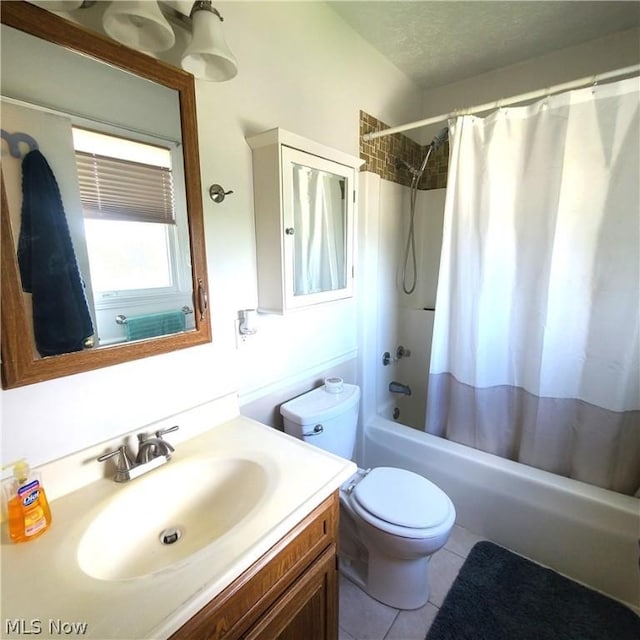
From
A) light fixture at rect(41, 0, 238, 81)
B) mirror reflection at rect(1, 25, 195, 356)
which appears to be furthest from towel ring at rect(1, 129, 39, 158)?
light fixture at rect(41, 0, 238, 81)

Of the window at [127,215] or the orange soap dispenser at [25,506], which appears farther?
the window at [127,215]

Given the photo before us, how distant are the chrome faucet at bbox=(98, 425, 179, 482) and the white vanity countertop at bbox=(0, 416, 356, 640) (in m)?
0.02

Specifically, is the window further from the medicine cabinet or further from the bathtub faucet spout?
the bathtub faucet spout

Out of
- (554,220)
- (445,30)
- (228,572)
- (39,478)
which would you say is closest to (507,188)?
(554,220)

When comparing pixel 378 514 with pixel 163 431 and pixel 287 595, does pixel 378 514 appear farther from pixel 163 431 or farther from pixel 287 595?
pixel 163 431

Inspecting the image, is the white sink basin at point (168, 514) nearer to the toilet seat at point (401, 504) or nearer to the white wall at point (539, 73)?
the toilet seat at point (401, 504)

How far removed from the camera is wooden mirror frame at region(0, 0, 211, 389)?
0.79 metres

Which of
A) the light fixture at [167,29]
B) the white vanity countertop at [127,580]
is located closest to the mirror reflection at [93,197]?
the light fixture at [167,29]

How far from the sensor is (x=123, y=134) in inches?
38.7

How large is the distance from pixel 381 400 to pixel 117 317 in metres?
1.67

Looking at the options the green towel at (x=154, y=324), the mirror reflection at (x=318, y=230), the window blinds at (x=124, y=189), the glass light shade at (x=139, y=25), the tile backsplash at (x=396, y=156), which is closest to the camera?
the glass light shade at (x=139, y=25)

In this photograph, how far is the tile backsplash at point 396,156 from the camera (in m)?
1.87

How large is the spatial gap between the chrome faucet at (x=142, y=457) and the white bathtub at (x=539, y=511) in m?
1.29

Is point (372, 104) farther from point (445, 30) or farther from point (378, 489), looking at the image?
point (378, 489)
